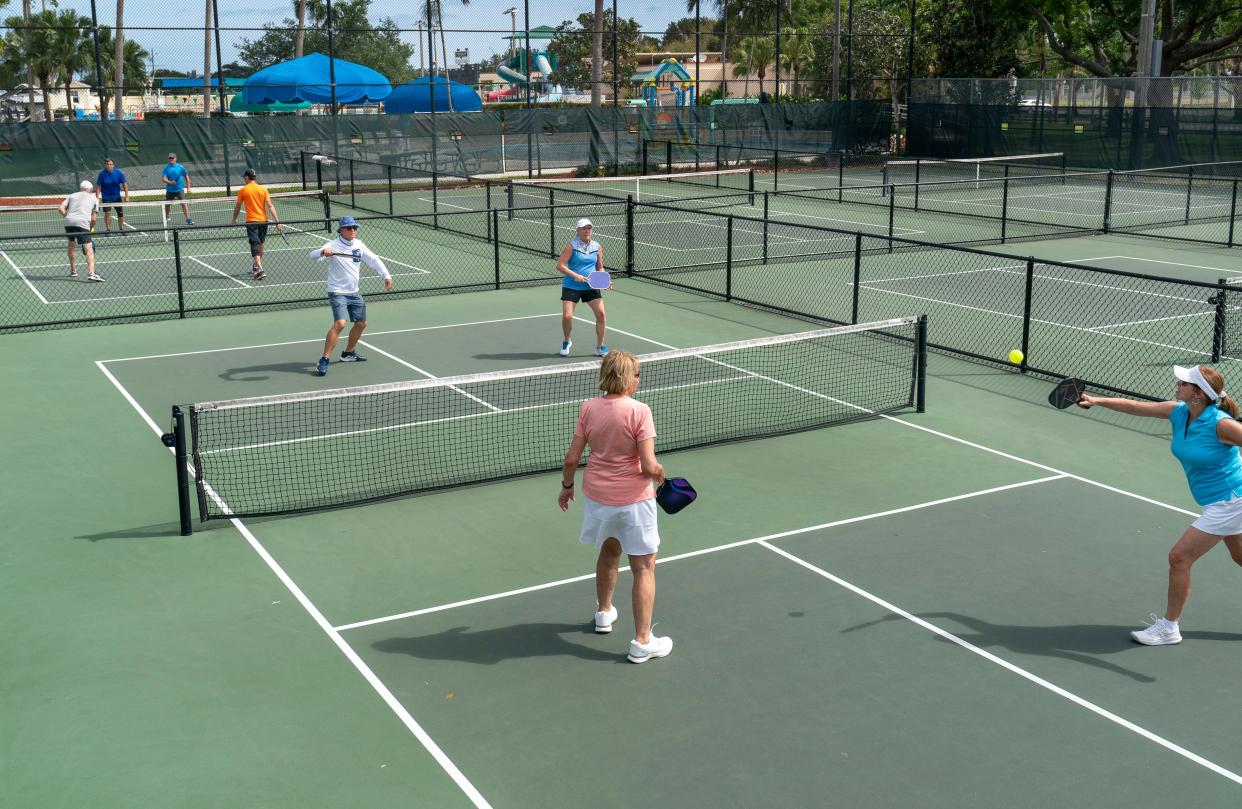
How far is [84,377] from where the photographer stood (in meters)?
14.8

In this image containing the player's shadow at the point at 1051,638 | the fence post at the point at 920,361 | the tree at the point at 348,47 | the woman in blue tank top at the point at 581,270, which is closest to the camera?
the player's shadow at the point at 1051,638

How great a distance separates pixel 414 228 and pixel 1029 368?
17.6 metres

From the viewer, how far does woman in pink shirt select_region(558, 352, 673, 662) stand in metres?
7.20

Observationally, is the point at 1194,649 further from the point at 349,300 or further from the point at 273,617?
the point at 349,300

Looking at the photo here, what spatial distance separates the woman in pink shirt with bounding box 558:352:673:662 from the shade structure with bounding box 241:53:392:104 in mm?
37680

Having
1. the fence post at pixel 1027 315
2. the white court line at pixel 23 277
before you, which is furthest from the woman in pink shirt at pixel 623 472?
the white court line at pixel 23 277

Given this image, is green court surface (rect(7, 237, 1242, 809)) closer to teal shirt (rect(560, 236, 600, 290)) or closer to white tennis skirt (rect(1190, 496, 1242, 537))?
white tennis skirt (rect(1190, 496, 1242, 537))

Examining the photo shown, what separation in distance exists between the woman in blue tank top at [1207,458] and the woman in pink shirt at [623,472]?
9.18ft

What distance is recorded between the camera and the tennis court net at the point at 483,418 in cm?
1077

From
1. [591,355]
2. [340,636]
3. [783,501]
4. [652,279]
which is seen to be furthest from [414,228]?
[340,636]

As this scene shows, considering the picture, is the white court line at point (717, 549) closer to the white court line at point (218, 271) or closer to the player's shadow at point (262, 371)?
the player's shadow at point (262, 371)

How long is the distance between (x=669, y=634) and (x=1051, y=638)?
8.07 ft

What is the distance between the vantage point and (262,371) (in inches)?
589

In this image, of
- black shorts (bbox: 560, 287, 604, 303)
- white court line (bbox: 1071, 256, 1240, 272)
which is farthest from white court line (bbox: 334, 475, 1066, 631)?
white court line (bbox: 1071, 256, 1240, 272)
